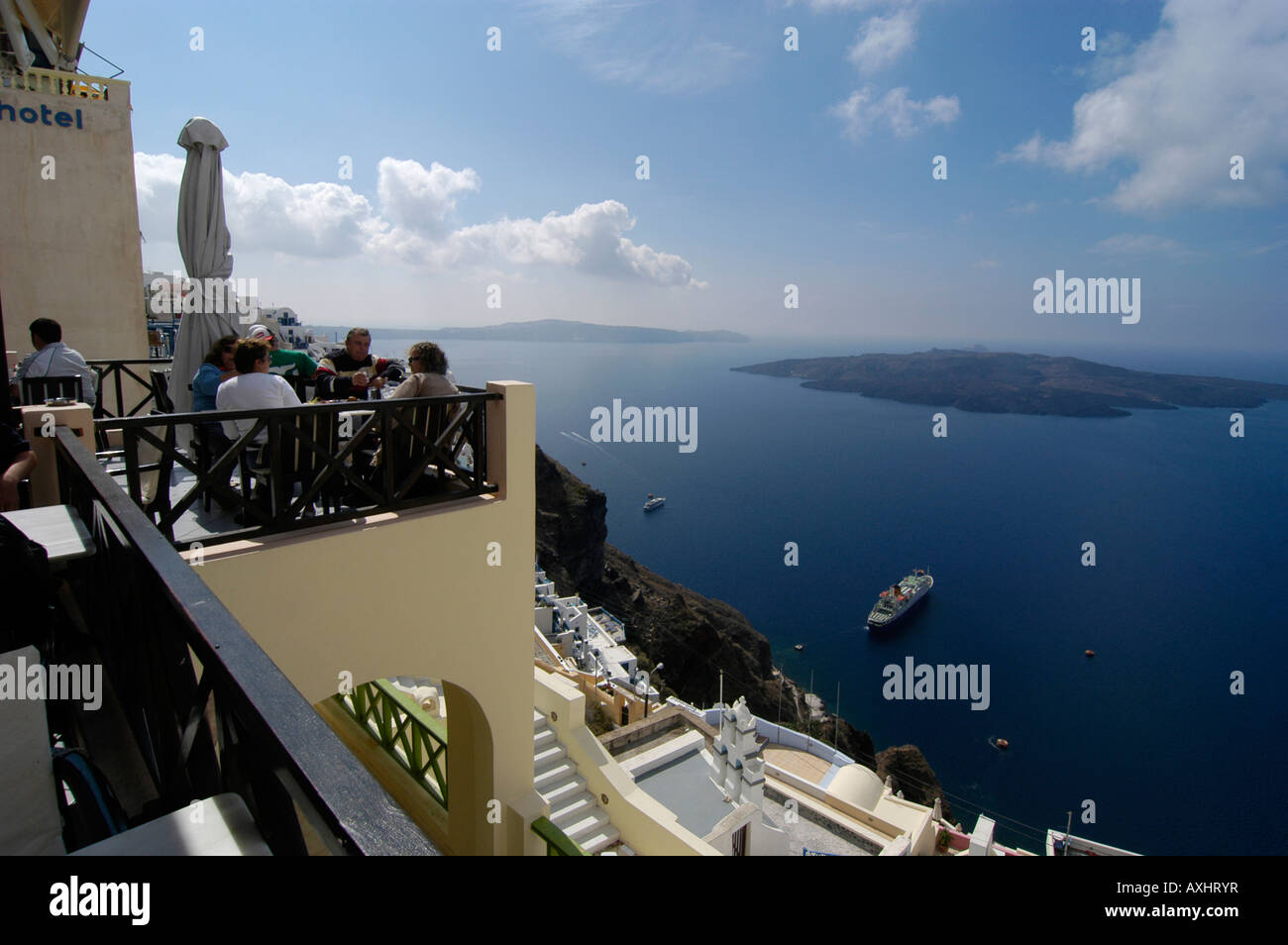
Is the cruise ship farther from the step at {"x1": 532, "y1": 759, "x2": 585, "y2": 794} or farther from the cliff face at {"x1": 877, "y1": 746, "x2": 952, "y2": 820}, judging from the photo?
the step at {"x1": 532, "y1": 759, "x2": 585, "y2": 794}

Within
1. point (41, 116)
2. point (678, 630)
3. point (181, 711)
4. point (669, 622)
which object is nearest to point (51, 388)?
point (181, 711)

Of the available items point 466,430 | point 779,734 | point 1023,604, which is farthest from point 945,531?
point 466,430

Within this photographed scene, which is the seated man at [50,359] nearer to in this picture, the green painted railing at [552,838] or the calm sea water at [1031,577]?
the green painted railing at [552,838]

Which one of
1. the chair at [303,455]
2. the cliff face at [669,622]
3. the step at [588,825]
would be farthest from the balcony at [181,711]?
the cliff face at [669,622]

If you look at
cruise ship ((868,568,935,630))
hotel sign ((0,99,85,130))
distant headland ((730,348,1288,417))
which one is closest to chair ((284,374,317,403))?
hotel sign ((0,99,85,130))

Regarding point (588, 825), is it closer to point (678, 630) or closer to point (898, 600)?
point (678, 630)

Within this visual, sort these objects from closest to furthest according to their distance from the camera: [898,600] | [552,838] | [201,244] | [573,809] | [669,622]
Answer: [552,838] < [201,244] < [573,809] < [669,622] < [898,600]
